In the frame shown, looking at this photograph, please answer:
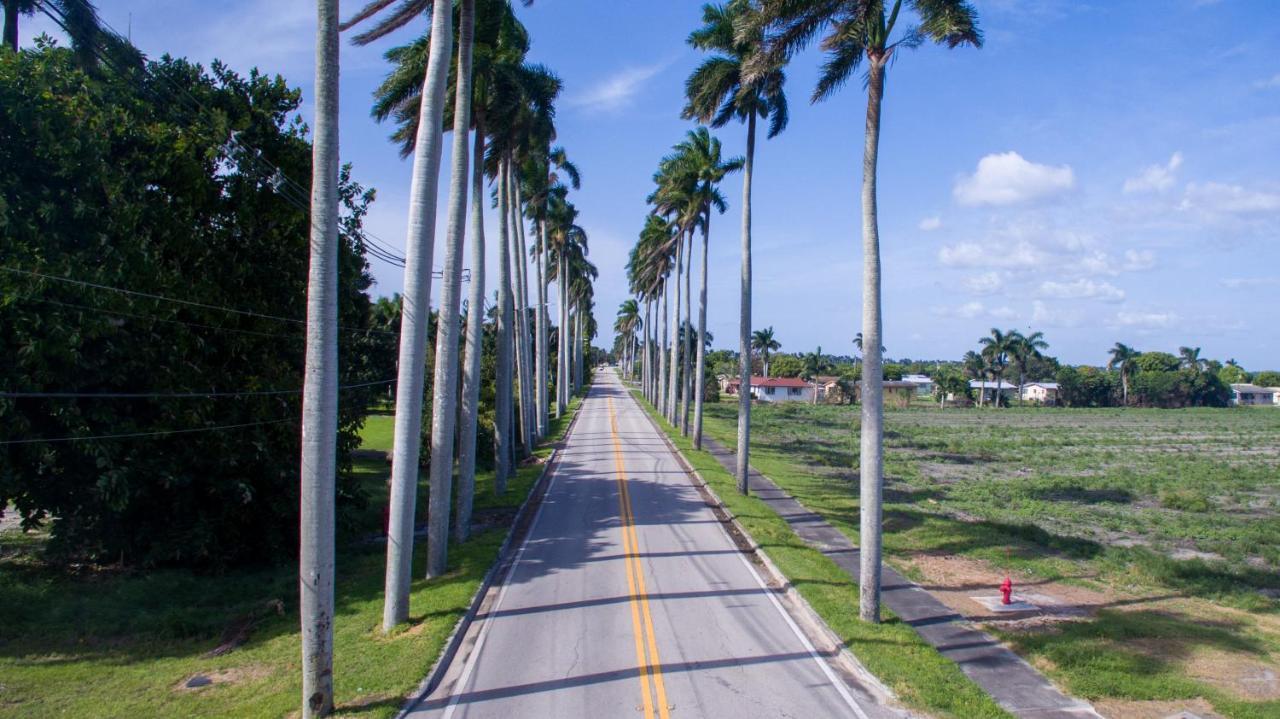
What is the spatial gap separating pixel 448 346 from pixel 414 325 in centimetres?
279

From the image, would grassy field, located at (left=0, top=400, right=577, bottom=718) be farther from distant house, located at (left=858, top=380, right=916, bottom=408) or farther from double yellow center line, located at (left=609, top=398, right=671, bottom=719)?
distant house, located at (left=858, top=380, right=916, bottom=408)

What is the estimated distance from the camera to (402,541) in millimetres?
13477

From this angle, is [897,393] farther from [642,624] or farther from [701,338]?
[642,624]

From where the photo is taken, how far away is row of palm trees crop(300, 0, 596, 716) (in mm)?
9992

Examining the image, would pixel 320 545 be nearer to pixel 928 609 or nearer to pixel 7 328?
pixel 7 328

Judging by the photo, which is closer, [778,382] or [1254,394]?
[778,382]

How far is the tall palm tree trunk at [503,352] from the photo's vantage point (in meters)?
25.5

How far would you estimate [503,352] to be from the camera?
25641 mm

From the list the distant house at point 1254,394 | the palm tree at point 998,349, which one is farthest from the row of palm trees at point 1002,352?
the distant house at point 1254,394

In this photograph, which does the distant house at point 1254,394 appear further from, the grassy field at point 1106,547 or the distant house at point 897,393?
the grassy field at point 1106,547

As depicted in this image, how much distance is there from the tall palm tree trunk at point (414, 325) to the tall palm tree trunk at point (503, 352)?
11.8m

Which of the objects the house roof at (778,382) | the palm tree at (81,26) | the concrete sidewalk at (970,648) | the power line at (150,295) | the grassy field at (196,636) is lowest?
the grassy field at (196,636)

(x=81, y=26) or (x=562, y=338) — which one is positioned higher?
(x=81, y=26)

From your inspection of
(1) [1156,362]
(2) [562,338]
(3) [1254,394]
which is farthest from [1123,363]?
(2) [562,338]
